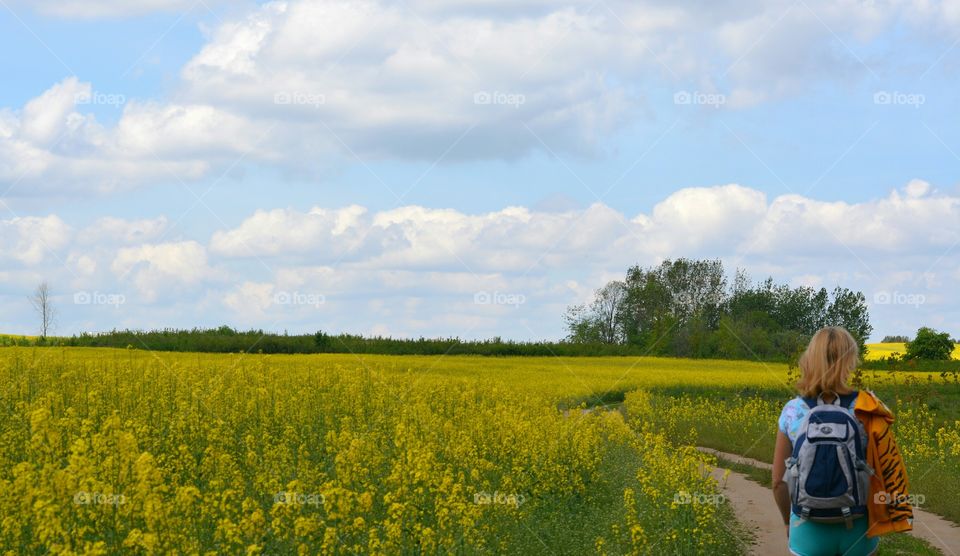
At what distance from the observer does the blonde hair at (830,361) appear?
582 centimetres

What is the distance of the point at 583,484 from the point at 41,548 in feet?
29.1

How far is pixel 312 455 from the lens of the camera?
532 inches

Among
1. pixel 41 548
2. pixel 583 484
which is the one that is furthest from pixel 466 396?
pixel 41 548

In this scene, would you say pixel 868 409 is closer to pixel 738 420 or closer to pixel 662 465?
pixel 662 465

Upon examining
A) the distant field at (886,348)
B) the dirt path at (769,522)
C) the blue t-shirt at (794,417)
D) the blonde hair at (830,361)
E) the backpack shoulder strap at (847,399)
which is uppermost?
the distant field at (886,348)

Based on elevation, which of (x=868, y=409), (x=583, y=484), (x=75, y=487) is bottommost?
(x=583, y=484)

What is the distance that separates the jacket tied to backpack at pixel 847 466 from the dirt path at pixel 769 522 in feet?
21.2

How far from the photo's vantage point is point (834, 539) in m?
5.89

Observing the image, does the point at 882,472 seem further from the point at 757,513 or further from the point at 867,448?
the point at 757,513

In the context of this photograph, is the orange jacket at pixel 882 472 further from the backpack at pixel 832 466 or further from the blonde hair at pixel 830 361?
the blonde hair at pixel 830 361

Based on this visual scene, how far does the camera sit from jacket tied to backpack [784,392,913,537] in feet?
19.1

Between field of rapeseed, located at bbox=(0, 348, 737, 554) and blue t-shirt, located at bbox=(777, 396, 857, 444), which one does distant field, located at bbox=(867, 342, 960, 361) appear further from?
blue t-shirt, located at bbox=(777, 396, 857, 444)

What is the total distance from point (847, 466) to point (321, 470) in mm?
8208

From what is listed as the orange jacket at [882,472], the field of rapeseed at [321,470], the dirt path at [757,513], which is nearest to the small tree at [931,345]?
the field of rapeseed at [321,470]
